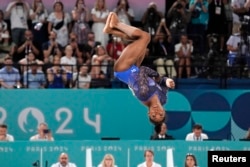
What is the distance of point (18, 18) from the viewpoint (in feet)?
76.7

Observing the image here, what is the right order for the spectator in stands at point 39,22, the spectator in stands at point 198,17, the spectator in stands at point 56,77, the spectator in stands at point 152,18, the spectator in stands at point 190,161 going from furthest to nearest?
the spectator in stands at point 198,17
the spectator in stands at point 152,18
the spectator in stands at point 39,22
the spectator in stands at point 56,77
the spectator in stands at point 190,161

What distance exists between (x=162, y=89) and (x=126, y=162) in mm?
4918

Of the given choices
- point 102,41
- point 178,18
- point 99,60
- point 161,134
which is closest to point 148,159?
point 161,134

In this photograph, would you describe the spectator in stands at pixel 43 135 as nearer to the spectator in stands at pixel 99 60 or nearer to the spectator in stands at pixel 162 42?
the spectator in stands at pixel 99 60

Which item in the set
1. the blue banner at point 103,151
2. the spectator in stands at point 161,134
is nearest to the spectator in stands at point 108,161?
the blue banner at point 103,151

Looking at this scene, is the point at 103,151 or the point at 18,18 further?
the point at 18,18

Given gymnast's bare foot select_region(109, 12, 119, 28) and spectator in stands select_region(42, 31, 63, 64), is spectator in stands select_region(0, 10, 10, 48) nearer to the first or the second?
spectator in stands select_region(42, 31, 63, 64)

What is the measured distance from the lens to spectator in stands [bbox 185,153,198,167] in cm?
2055

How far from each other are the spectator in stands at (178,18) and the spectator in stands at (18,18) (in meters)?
2.87

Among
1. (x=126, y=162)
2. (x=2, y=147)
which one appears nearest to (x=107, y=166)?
(x=126, y=162)

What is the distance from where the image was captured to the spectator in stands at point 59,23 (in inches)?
917

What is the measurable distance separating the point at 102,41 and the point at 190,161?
155 inches

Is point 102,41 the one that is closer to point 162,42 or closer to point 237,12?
point 162,42

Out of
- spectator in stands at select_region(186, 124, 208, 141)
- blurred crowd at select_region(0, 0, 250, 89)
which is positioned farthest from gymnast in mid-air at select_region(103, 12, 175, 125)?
→ blurred crowd at select_region(0, 0, 250, 89)
